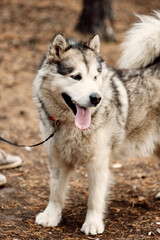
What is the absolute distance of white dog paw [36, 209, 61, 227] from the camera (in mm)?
3320

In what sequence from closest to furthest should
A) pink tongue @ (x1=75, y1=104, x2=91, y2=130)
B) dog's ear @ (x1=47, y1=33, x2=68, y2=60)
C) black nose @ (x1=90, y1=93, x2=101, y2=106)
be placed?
1. black nose @ (x1=90, y1=93, x2=101, y2=106)
2. pink tongue @ (x1=75, y1=104, x2=91, y2=130)
3. dog's ear @ (x1=47, y1=33, x2=68, y2=60)

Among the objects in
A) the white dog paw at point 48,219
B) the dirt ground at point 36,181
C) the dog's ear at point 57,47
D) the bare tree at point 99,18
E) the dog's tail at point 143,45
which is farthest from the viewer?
the bare tree at point 99,18

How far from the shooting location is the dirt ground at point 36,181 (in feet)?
10.5

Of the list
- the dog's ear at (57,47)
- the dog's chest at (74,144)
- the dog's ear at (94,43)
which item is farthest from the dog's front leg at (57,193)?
the dog's ear at (94,43)

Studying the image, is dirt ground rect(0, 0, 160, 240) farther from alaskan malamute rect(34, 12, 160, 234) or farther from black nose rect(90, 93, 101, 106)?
→ black nose rect(90, 93, 101, 106)

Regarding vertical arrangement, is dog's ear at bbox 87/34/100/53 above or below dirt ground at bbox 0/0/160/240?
above

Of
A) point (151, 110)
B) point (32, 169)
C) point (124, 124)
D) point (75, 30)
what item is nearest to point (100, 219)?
point (124, 124)

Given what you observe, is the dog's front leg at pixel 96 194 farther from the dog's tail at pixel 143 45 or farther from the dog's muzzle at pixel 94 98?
the dog's tail at pixel 143 45

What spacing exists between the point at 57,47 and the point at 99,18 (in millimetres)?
6333

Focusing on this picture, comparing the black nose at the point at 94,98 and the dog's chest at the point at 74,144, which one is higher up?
the black nose at the point at 94,98

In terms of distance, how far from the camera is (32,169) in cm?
468

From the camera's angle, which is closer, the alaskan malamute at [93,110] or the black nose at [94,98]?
the black nose at [94,98]

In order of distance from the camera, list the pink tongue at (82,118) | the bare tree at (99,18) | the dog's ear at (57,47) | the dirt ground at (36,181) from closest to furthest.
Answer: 1. the pink tongue at (82,118)
2. the dog's ear at (57,47)
3. the dirt ground at (36,181)
4. the bare tree at (99,18)

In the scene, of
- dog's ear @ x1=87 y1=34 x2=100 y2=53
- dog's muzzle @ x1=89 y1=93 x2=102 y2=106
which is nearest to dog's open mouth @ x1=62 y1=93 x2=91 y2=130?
dog's muzzle @ x1=89 y1=93 x2=102 y2=106
